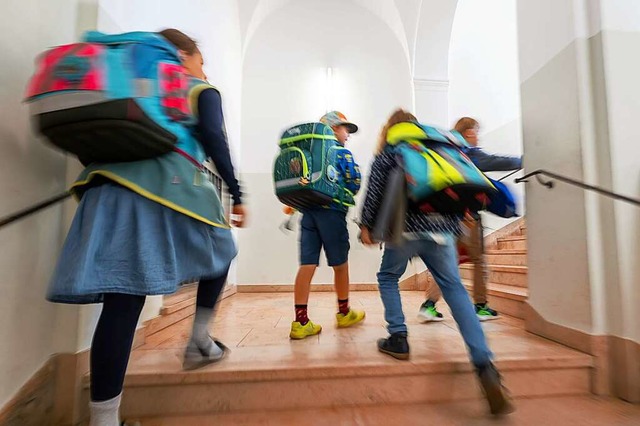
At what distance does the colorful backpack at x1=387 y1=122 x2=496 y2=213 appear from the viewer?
3.56ft

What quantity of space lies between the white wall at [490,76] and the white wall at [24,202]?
3816 mm

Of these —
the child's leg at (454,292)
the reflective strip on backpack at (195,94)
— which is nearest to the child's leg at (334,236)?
the child's leg at (454,292)

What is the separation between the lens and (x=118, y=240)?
84 cm

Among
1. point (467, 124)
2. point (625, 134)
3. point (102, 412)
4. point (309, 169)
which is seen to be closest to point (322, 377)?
point (102, 412)

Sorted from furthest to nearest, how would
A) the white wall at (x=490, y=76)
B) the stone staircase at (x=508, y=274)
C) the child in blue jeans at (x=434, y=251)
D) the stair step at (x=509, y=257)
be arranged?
the white wall at (x=490, y=76) → the stair step at (x=509, y=257) → the stone staircase at (x=508, y=274) → the child in blue jeans at (x=434, y=251)

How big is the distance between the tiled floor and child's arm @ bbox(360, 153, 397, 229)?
0.52 meters

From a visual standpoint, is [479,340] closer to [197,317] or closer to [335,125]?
[197,317]

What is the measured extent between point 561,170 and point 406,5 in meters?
3.04

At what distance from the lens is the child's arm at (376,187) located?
4.07 ft

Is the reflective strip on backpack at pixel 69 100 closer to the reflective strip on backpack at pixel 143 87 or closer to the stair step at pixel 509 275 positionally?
the reflective strip on backpack at pixel 143 87

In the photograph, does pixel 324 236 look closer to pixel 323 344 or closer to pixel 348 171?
pixel 348 171

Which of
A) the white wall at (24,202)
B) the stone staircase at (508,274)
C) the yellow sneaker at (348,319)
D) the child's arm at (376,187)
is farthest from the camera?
the stone staircase at (508,274)

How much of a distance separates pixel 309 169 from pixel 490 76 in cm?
386

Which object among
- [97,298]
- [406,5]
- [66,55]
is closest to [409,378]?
[97,298]
